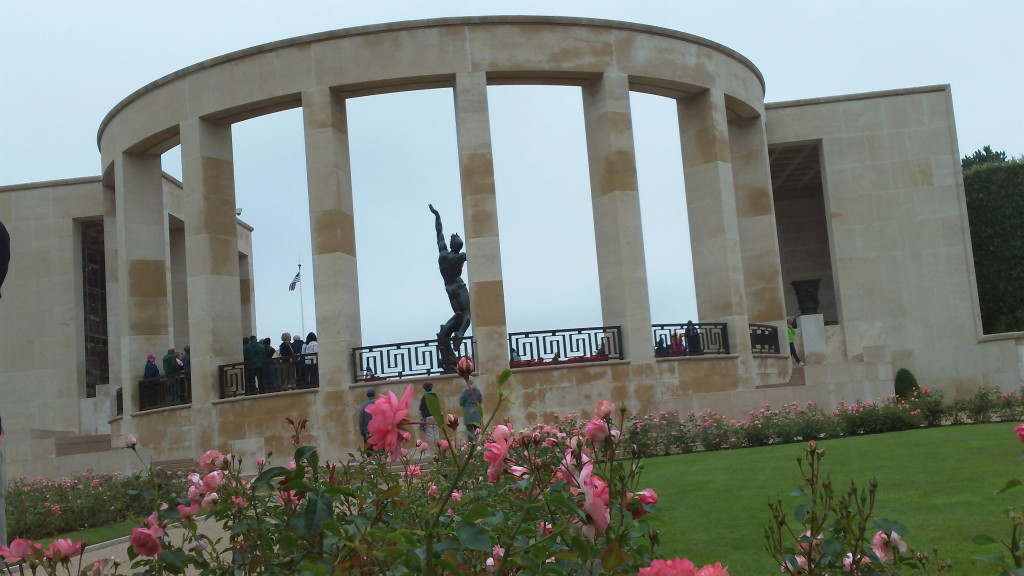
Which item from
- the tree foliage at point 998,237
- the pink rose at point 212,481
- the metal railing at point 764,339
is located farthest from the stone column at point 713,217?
the pink rose at point 212,481

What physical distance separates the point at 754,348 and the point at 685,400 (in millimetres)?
4970

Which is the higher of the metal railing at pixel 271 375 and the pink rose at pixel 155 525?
the metal railing at pixel 271 375

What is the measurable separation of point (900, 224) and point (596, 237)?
8.76m

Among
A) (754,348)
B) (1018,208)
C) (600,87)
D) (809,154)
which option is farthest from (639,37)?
(1018,208)

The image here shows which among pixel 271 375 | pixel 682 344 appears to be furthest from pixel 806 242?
pixel 271 375

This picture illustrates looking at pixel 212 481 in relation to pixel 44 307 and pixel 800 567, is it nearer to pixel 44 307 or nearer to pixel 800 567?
pixel 800 567

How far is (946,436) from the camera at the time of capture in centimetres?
1394

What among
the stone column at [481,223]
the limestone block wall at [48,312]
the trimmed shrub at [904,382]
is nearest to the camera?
the stone column at [481,223]

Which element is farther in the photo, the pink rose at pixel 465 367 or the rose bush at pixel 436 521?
the pink rose at pixel 465 367

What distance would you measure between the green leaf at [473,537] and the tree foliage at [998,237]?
3014 centimetres

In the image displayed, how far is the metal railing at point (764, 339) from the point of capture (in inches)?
939

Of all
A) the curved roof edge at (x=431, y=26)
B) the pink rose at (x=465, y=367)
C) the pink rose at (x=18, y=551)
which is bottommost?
the pink rose at (x=18, y=551)

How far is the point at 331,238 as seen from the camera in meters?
21.1

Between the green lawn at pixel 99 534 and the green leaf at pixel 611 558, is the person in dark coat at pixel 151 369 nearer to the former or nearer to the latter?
the green lawn at pixel 99 534
